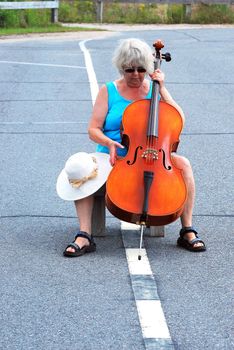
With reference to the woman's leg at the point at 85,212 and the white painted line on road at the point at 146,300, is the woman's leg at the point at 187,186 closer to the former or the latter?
the white painted line on road at the point at 146,300

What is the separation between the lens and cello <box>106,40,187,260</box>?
19.2 feet

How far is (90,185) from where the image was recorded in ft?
20.7

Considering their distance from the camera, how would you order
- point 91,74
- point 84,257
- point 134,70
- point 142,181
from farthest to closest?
point 91,74 < point 134,70 < point 84,257 < point 142,181

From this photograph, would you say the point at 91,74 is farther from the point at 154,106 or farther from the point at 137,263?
the point at 137,263

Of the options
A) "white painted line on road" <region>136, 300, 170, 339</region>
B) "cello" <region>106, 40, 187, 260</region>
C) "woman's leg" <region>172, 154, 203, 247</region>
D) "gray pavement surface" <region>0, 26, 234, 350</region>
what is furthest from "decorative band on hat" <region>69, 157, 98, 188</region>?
"white painted line on road" <region>136, 300, 170, 339</region>

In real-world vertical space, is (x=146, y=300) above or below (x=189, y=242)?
above

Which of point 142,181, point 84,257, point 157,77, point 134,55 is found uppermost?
point 134,55

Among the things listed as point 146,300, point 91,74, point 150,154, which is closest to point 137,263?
point 150,154

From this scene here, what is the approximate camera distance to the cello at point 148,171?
5855 mm

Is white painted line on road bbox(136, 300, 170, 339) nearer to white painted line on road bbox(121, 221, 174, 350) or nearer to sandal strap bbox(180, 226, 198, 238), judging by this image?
white painted line on road bbox(121, 221, 174, 350)

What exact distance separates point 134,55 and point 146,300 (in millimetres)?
1682

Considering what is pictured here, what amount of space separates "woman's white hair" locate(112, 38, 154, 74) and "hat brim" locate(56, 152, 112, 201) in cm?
59

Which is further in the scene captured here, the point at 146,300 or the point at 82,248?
the point at 82,248

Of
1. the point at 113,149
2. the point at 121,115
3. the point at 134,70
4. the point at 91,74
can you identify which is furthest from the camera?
the point at 91,74
